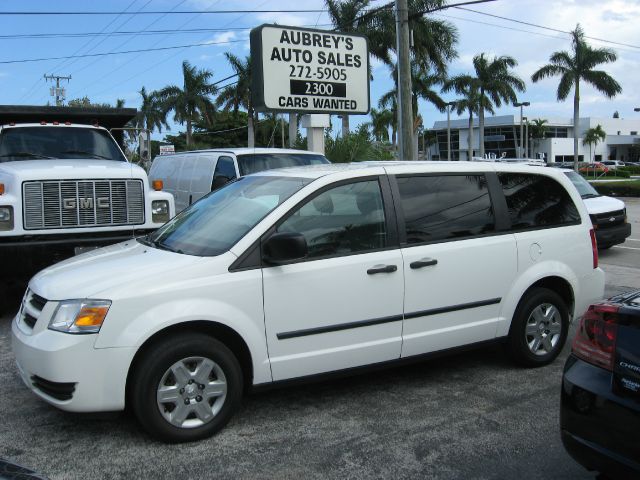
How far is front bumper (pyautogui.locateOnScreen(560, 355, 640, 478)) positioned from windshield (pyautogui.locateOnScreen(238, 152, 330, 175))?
7437 mm

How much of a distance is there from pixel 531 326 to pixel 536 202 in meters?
1.06

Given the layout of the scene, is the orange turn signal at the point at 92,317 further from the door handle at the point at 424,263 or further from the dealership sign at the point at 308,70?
the dealership sign at the point at 308,70

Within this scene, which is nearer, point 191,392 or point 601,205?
point 191,392

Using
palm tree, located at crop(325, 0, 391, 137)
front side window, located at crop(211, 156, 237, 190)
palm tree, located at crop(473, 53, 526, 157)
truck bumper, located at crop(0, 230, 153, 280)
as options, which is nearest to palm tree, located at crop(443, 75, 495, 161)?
palm tree, located at crop(473, 53, 526, 157)

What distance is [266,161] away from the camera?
403 inches

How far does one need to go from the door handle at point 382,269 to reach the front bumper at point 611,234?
8.48 meters

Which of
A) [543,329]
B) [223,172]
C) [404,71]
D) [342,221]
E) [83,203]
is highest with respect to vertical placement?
[404,71]

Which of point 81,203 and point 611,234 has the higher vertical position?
point 81,203

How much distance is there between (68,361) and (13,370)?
202 cm

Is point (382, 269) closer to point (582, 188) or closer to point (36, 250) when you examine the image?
point (36, 250)

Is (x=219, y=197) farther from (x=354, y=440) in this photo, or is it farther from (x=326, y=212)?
(x=354, y=440)

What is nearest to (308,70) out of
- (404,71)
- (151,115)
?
(404,71)

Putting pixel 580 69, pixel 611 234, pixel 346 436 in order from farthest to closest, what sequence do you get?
pixel 580 69, pixel 611 234, pixel 346 436

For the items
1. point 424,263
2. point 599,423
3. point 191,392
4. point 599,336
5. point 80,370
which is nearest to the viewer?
point 599,423
